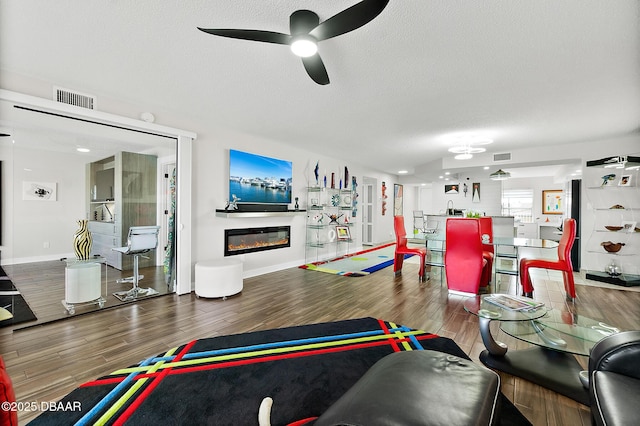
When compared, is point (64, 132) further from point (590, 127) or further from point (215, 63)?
point (590, 127)

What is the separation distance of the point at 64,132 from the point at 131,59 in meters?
1.36

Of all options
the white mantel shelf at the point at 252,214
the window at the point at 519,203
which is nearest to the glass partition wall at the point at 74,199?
the white mantel shelf at the point at 252,214

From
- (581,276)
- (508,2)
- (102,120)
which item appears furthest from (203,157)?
(581,276)

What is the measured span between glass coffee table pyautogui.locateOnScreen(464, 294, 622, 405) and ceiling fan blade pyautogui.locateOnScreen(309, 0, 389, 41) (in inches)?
82.3

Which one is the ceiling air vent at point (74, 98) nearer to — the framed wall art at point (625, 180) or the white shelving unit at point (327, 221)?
the white shelving unit at point (327, 221)

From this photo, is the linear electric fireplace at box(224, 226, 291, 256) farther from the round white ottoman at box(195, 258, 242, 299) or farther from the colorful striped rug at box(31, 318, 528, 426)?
the colorful striped rug at box(31, 318, 528, 426)

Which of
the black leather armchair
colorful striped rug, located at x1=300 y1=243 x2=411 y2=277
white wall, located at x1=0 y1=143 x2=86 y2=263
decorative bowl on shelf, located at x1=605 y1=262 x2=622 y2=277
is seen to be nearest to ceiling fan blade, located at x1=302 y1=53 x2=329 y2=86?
the black leather armchair

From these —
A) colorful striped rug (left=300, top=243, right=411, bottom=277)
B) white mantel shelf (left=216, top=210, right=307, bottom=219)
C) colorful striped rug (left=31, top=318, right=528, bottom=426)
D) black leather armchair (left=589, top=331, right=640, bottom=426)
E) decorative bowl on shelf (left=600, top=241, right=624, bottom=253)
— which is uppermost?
white mantel shelf (left=216, top=210, right=307, bottom=219)

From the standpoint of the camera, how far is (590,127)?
435cm

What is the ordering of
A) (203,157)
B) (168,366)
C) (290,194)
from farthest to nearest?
(290,194), (203,157), (168,366)

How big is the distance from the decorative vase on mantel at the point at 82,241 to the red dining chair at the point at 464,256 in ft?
15.1

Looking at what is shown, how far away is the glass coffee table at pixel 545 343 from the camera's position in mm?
1771

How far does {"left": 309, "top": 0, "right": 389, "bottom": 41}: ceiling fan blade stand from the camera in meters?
1.51

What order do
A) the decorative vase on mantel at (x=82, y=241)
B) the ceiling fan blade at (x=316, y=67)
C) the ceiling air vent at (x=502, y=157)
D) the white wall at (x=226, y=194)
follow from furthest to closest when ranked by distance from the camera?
the ceiling air vent at (x=502, y=157), the white wall at (x=226, y=194), the decorative vase on mantel at (x=82, y=241), the ceiling fan blade at (x=316, y=67)
